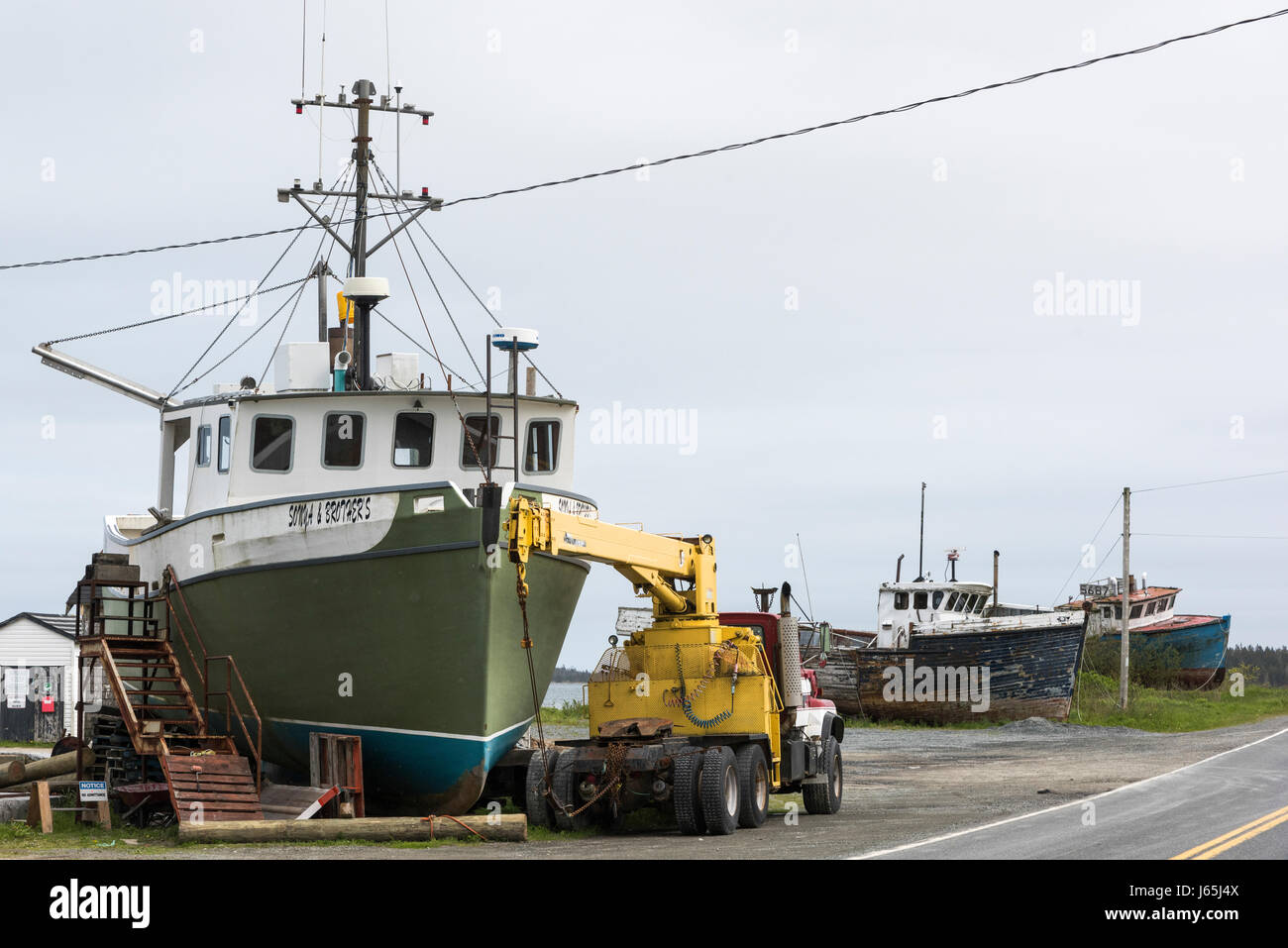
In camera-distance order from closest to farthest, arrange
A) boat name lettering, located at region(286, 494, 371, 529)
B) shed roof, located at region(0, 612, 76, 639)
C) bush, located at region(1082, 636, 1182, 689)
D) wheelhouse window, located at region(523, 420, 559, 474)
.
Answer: boat name lettering, located at region(286, 494, 371, 529) < wheelhouse window, located at region(523, 420, 559, 474) < shed roof, located at region(0, 612, 76, 639) < bush, located at region(1082, 636, 1182, 689)

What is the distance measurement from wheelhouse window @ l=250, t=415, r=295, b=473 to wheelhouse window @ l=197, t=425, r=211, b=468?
116cm

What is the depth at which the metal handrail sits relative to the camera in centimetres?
1830

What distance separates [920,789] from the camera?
24.3 metres

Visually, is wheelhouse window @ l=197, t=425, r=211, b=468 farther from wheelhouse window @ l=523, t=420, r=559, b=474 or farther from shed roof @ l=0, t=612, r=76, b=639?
shed roof @ l=0, t=612, r=76, b=639

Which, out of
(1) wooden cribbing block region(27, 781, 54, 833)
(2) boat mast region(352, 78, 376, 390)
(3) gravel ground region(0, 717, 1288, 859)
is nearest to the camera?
(3) gravel ground region(0, 717, 1288, 859)

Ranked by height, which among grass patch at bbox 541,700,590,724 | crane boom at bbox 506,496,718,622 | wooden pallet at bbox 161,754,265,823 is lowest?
grass patch at bbox 541,700,590,724

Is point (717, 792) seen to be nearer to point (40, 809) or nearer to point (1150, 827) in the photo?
point (1150, 827)

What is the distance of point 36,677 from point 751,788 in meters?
27.9

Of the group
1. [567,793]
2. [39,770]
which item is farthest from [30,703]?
[567,793]

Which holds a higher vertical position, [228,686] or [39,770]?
[228,686]

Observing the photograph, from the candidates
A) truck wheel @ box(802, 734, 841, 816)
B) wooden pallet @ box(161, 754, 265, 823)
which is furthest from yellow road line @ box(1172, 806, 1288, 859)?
wooden pallet @ box(161, 754, 265, 823)

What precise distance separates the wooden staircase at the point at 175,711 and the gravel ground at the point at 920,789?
5.28 feet

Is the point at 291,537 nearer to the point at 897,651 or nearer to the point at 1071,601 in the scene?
the point at 897,651
